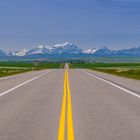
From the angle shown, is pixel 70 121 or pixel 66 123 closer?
pixel 66 123

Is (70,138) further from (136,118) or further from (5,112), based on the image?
(5,112)

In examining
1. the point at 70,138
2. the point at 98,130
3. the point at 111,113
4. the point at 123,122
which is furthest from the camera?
the point at 111,113

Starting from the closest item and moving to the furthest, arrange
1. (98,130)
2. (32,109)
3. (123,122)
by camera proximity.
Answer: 1. (98,130)
2. (123,122)
3. (32,109)

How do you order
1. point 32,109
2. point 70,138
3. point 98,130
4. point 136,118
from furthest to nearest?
point 32,109 < point 136,118 < point 98,130 < point 70,138

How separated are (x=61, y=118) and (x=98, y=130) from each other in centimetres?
227

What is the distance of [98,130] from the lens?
8867mm

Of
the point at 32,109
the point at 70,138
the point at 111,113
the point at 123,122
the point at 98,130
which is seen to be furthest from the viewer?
the point at 32,109

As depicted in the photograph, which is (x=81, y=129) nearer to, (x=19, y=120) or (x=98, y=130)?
(x=98, y=130)

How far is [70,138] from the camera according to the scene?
8.01 m

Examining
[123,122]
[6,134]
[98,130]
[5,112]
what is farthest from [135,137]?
[5,112]

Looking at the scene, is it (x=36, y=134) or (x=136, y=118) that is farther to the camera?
(x=136, y=118)

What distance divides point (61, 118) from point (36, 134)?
2594 millimetres

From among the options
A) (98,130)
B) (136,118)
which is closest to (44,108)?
(136,118)

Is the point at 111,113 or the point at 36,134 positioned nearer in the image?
the point at 36,134
